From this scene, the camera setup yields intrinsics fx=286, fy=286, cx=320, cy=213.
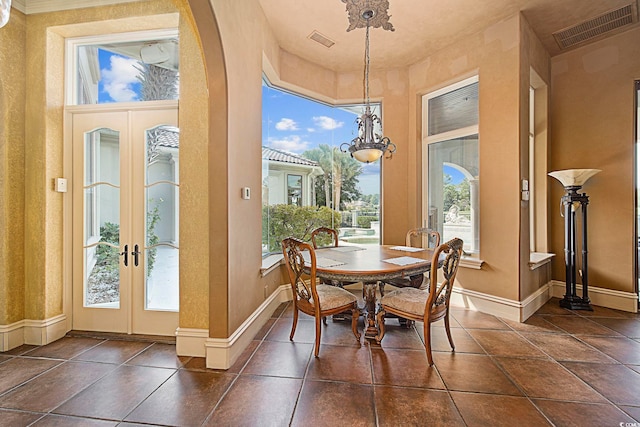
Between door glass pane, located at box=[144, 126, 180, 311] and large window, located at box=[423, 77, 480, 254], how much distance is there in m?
3.32

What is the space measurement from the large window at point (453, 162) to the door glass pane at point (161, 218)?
3.32m

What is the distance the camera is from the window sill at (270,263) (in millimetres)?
3088

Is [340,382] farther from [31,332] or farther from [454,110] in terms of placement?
[454,110]

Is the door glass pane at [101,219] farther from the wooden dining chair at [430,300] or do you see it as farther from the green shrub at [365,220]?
the green shrub at [365,220]

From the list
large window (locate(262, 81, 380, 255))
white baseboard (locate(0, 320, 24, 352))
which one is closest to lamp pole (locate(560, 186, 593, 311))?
large window (locate(262, 81, 380, 255))

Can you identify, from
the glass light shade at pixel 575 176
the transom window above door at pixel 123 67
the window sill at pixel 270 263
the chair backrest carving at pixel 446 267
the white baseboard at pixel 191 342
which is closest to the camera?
the chair backrest carving at pixel 446 267

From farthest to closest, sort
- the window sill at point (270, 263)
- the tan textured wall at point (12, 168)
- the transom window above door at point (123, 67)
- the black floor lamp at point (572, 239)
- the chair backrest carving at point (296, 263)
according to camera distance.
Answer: the black floor lamp at point (572, 239)
the window sill at point (270, 263)
the transom window above door at point (123, 67)
the tan textured wall at point (12, 168)
the chair backrest carving at point (296, 263)

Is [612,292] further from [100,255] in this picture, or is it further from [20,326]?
[20,326]

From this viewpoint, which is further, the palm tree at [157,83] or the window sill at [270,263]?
the window sill at [270,263]

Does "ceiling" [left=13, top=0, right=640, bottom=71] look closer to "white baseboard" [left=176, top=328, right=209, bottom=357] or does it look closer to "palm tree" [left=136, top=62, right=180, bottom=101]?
"palm tree" [left=136, top=62, right=180, bottom=101]

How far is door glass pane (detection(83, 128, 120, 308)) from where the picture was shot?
278 centimetres

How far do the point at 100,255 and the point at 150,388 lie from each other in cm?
151

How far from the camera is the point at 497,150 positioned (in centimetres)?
329

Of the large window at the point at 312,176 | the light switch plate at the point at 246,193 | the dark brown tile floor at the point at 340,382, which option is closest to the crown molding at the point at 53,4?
the large window at the point at 312,176
